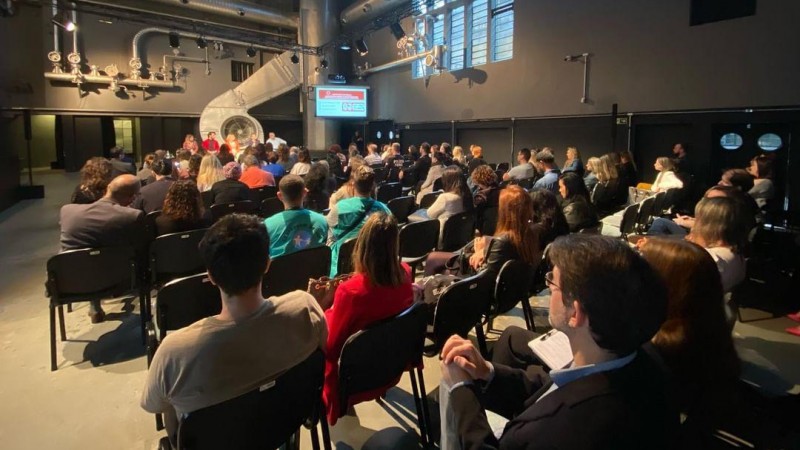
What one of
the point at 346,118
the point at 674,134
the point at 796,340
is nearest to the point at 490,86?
the point at 674,134

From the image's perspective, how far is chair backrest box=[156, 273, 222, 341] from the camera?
2.38 metres

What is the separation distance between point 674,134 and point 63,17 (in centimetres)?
1474

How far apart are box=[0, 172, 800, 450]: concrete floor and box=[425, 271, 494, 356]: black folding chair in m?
0.44

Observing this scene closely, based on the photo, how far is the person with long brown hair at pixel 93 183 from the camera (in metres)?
4.12

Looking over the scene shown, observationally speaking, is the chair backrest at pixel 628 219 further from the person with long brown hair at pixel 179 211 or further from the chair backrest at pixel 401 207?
the person with long brown hair at pixel 179 211

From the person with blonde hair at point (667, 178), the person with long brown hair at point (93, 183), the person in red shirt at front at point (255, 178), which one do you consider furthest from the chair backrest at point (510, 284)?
the person in red shirt at front at point (255, 178)

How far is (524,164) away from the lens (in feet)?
24.7

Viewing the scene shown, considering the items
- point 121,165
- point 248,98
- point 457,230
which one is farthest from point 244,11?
point 457,230

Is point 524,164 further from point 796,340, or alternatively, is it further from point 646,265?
point 646,265

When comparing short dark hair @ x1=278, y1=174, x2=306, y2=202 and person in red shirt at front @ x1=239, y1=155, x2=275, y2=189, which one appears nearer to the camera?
short dark hair @ x1=278, y1=174, x2=306, y2=202

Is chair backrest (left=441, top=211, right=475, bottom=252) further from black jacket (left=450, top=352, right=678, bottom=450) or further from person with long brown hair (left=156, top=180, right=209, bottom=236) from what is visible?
black jacket (left=450, top=352, right=678, bottom=450)

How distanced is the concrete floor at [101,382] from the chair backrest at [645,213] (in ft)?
5.06

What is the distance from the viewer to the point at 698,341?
1.49 metres

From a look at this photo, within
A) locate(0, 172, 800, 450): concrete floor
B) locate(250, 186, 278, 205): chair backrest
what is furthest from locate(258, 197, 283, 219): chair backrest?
locate(0, 172, 800, 450): concrete floor
